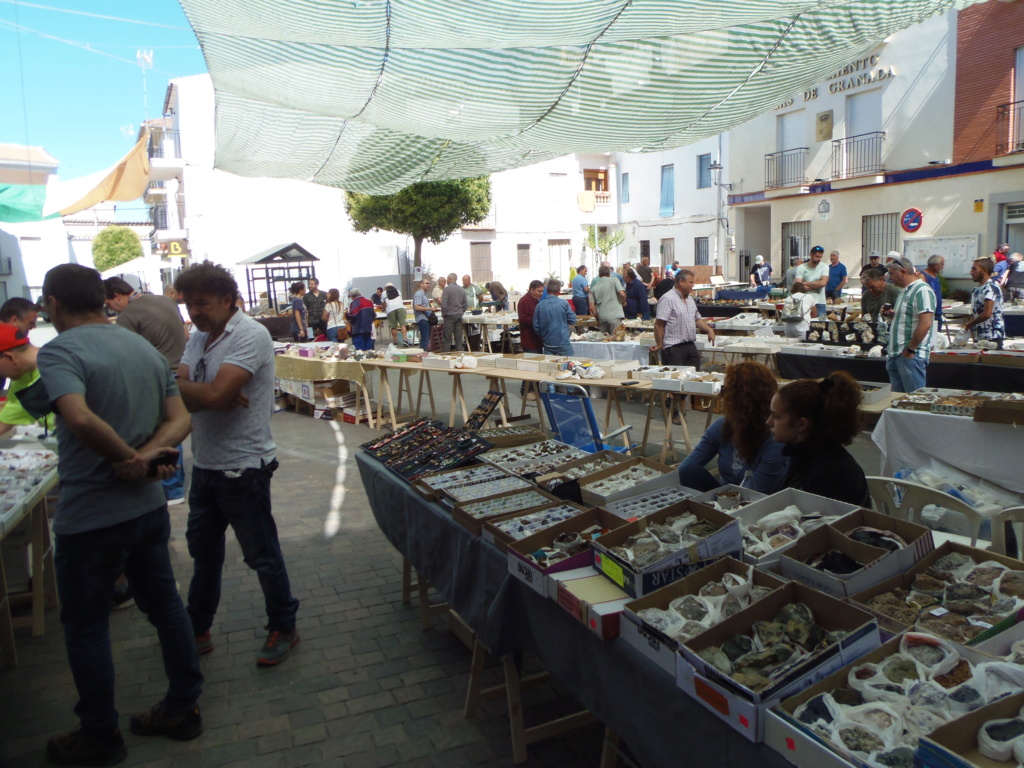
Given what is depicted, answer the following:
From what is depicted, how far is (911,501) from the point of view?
3.58 meters

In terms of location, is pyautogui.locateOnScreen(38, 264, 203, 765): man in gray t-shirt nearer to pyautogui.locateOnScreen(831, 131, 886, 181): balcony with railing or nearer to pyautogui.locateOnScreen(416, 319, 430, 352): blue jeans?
pyautogui.locateOnScreen(416, 319, 430, 352): blue jeans

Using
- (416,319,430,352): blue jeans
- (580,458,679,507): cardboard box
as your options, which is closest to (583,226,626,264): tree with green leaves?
(416,319,430,352): blue jeans

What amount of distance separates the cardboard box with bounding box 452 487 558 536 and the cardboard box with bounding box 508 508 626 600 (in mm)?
335

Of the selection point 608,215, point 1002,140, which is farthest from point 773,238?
point 608,215

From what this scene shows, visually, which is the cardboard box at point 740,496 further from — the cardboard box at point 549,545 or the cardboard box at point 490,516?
the cardboard box at point 490,516

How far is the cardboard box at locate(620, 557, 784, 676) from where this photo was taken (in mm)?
1938

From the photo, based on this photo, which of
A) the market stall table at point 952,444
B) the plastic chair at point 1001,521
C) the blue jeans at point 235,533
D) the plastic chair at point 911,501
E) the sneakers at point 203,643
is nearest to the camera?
the plastic chair at point 1001,521

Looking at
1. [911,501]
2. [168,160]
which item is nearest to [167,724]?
[911,501]

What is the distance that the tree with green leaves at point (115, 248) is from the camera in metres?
52.2

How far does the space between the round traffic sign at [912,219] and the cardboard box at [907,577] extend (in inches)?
762

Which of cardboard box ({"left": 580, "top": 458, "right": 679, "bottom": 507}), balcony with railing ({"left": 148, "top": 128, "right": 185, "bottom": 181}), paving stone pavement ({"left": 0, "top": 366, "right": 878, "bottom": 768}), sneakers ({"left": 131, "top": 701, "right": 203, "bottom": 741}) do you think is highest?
balcony with railing ({"left": 148, "top": 128, "right": 185, "bottom": 181})

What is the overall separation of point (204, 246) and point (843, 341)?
26096mm

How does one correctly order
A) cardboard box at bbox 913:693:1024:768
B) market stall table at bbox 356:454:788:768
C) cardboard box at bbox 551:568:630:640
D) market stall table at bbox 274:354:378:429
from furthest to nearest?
1. market stall table at bbox 274:354:378:429
2. cardboard box at bbox 551:568:630:640
3. market stall table at bbox 356:454:788:768
4. cardboard box at bbox 913:693:1024:768

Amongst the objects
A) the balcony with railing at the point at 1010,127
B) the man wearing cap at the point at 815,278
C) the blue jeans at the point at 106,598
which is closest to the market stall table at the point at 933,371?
the man wearing cap at the point at 815,278
